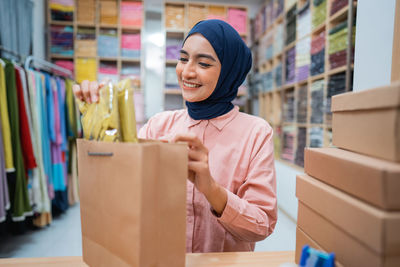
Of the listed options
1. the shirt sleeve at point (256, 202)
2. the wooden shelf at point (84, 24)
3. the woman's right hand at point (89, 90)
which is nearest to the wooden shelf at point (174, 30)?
the wooden shelf at point (84, 24)

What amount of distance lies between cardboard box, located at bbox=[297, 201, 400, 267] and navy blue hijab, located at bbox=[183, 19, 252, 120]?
460 mm

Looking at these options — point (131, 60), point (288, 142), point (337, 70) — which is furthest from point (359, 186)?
point (131, 60)

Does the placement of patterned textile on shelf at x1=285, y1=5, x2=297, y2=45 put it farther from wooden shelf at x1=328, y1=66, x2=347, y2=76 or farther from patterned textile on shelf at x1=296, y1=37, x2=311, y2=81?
wooden shelf at x1=328, y1=66, x2=347, y2=76

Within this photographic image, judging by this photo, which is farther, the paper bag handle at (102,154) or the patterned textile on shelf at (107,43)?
the patterned textile on shelf at (107,43)

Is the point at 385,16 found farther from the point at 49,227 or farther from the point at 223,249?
the point at 49,227

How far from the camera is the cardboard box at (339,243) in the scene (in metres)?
0.37

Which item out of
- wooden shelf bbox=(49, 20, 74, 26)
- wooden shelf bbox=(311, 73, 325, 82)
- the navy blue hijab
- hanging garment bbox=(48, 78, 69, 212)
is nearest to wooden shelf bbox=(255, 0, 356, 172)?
wooden shelf bbox=(311, 73, 325, 82)

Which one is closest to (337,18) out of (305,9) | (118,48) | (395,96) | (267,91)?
(305,9)

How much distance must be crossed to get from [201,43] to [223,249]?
2.35ft

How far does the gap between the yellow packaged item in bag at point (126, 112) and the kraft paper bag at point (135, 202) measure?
2.0 inches

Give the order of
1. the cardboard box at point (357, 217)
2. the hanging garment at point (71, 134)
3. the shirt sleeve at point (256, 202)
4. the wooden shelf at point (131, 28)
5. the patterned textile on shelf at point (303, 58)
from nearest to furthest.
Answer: the cardboard box at point (357, 217) < the shirt sleeve at point (256, 202) < the patterned textile on shelf at point (303, 58) < the hanging garment at point (71, 134) < the wooden shelf at point (131, 28)

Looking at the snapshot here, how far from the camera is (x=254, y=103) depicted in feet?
14.5

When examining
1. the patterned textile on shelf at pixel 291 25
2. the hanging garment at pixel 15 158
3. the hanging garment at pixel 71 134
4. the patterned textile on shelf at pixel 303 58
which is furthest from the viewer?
the patterned textile on shelf at pixel 291 25

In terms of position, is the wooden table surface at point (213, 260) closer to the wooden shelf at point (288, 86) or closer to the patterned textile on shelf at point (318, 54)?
the patterned textile on shelf at point (318, 54)
